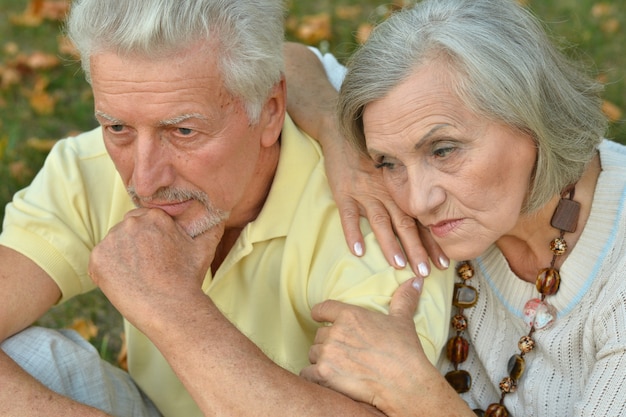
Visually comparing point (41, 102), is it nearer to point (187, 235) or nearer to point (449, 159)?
point (187, 235)

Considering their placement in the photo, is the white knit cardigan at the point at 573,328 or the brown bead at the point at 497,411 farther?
the brown bead at the point at 497,411

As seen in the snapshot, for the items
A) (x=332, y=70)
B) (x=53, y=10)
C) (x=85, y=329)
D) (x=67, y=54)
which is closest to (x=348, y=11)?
(x=67, y=54)

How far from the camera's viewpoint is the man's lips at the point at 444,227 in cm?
285

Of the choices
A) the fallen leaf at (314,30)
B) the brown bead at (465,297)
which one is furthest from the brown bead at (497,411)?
the fallen leaf at (314,30)

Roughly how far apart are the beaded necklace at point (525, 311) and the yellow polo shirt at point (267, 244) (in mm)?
133

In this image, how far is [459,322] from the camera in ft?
10.7

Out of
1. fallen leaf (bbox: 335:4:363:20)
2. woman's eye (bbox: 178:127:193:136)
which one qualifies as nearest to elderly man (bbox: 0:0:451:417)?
woman's eye (bbox: 178:127:193:136)

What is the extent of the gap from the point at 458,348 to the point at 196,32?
4.56ft

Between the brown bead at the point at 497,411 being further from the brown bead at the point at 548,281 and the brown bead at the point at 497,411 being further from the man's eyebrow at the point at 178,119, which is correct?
the man's eyebrow at the point at 178,119

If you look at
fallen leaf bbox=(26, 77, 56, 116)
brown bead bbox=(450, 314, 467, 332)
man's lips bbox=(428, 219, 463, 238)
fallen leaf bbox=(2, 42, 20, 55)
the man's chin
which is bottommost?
fallen leaf bbox=(26, 77, 56, 116)

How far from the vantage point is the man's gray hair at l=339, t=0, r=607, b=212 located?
105 inches

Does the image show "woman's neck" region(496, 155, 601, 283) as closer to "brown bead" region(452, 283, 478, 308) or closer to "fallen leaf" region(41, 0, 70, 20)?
"brown bead" region(452, 283, 478, 308)

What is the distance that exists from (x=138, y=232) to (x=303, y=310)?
62 cm

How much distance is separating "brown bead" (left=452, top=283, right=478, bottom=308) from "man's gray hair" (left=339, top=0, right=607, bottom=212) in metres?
0.43
